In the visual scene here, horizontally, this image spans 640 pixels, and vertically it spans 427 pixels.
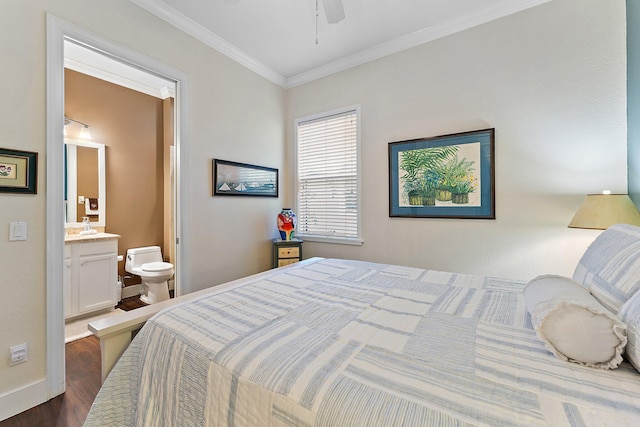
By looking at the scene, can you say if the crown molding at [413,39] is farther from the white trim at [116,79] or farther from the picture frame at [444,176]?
the white trim at [116,79]

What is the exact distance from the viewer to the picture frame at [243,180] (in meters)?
2.71

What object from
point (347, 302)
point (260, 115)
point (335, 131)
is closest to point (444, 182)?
point (335, 131)

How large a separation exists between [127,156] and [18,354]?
268 centimetres

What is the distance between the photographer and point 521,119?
2.17 metres

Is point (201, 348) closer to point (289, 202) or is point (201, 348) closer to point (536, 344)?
point (536, 344)

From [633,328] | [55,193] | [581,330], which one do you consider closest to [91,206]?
[55,193]

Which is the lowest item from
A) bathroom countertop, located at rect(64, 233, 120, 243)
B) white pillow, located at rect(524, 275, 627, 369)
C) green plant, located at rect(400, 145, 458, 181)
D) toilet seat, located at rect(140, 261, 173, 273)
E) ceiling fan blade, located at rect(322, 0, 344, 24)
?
toilet seat, located at rect(140, 261, 173, 273)

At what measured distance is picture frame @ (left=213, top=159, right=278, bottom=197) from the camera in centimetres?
271

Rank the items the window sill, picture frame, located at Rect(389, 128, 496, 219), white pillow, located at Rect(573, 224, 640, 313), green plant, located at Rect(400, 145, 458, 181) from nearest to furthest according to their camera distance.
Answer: white pillow, located at Rect(573, 224, 640, 313) < picture frame, located at Rect(389, 128, 496, 219) < green plant, located at Rect(400, 145, 458, 181) < the window sill

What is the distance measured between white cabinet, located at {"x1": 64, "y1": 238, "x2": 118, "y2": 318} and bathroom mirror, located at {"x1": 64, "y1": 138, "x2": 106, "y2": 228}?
53 cm

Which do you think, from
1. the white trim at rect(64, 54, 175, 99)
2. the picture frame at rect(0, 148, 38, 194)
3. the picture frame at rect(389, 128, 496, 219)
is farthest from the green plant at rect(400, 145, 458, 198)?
the white trim at rect(64, 54, 175, 99)

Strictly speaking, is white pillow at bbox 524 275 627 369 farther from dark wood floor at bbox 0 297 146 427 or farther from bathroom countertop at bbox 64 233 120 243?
bathroom countertop at bbox 64 233 120 243

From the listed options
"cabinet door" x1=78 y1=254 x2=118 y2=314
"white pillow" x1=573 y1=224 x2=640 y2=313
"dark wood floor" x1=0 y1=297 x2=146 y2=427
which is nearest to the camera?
"white pillow" x1=573 y1=224 x2=640 y2=313

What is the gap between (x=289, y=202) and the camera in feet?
11.7
